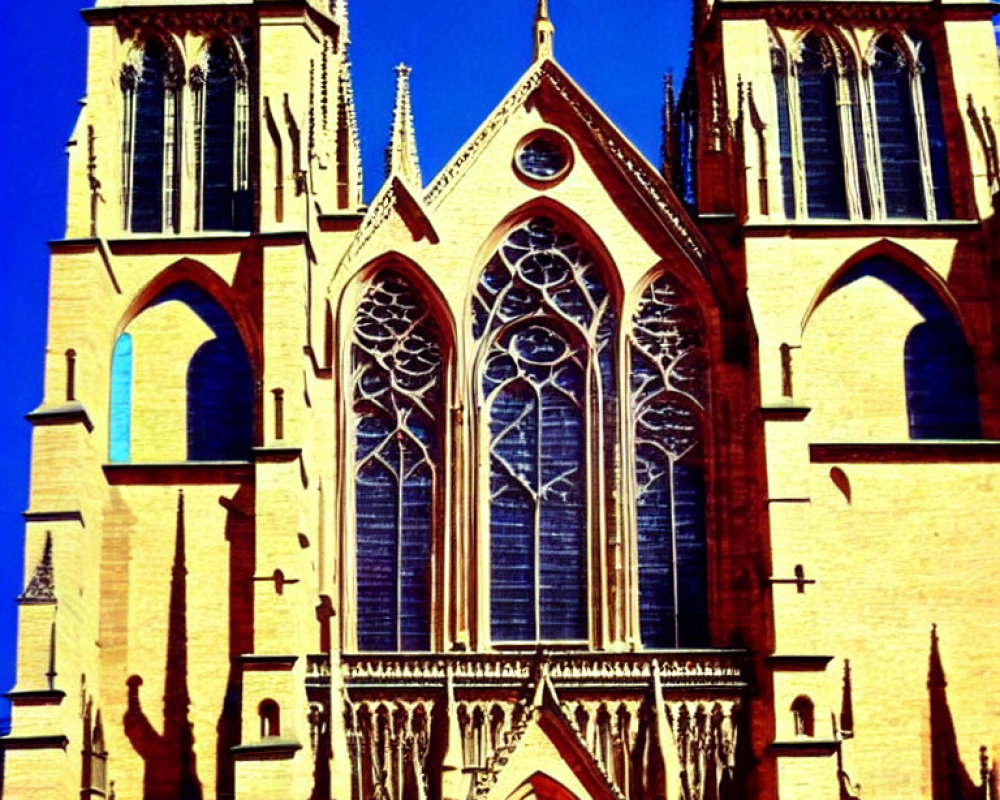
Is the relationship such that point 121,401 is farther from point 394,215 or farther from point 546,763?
point 546,763

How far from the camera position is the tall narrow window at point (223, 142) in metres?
42.7

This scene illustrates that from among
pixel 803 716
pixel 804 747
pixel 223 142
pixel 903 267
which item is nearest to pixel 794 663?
pixel 803 716

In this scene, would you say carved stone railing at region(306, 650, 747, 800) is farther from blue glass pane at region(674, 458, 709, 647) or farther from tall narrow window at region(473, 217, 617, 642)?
tall narrow window at region(473, 217, 617, 642)

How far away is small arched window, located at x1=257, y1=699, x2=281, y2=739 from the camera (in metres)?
38.3

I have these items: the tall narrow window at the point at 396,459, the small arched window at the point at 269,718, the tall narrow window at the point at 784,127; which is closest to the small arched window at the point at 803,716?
the tall narrow window at the point at 396,459

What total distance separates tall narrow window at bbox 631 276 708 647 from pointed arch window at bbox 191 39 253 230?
19.3ft

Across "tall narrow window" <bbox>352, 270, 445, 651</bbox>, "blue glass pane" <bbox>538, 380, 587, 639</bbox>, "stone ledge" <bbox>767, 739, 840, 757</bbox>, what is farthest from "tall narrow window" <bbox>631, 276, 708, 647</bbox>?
"tall narrow window" <bbox>352, 270, 445, 651</bbox>

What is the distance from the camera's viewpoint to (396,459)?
41125 mm

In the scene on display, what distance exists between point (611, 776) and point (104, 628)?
698 cm

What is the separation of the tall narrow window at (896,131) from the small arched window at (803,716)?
308 inches

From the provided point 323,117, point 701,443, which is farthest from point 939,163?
point 323,117

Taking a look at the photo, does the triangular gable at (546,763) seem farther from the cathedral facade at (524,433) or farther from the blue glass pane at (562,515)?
the blue glass pane at (562,515)

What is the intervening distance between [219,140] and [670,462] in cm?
803

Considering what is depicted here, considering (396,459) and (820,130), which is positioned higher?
(820,130)
